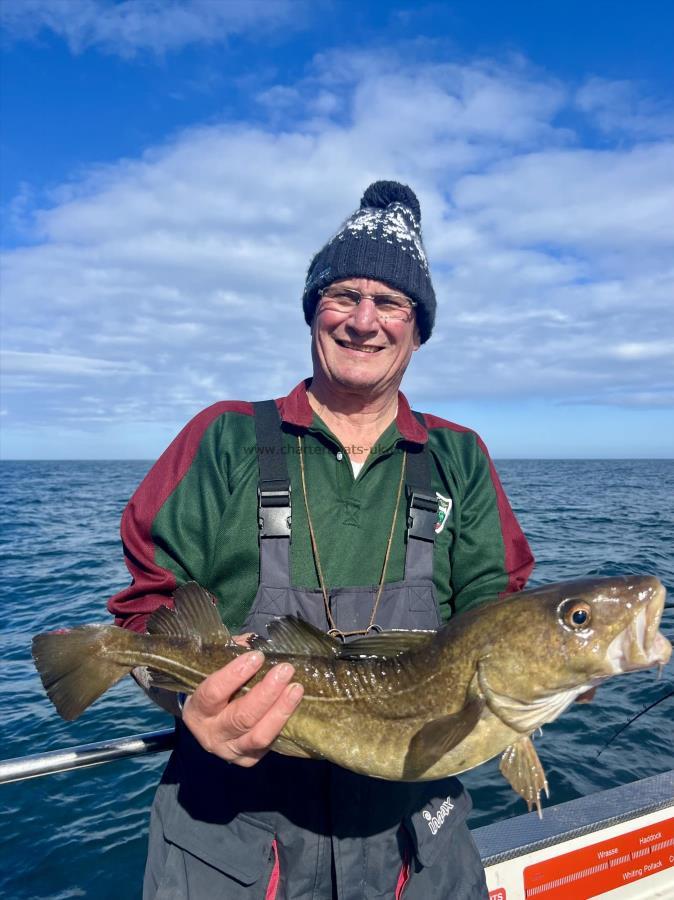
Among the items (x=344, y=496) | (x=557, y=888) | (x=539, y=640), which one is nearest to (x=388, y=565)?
(x=344, y=496)

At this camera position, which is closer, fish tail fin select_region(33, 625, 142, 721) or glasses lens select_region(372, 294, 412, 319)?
fish tail fin select_region(33, 625, 142, 721)

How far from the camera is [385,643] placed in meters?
2.72

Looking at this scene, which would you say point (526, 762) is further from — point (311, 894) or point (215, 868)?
point (215, 868)

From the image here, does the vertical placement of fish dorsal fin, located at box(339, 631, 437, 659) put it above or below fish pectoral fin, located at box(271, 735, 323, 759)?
above

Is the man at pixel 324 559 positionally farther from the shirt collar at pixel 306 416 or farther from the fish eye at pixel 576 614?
the fish eye at pixel 576 614

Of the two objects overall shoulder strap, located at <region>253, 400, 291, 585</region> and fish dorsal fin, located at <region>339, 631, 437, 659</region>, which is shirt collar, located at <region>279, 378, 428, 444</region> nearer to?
overall shoulder strap, located at <region>253, 400, 291, 585</region>

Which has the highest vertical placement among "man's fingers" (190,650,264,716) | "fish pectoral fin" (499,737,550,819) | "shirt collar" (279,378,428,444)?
"shirt collar" (279,378,428,444)

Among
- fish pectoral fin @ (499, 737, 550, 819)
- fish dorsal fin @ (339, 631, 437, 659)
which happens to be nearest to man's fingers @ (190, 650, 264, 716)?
fish dorsal fin @ (339, 631, 437, 659)

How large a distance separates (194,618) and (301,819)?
0.94 metres

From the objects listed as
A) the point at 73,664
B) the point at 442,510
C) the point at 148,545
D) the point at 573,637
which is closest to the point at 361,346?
the point at 442,510

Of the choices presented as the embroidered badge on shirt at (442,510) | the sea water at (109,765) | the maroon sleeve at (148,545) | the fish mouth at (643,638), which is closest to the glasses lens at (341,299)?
the maroon sleeve at (148,545)

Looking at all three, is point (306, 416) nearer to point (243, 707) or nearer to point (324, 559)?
point (324, 559)

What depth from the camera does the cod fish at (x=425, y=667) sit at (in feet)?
8.05

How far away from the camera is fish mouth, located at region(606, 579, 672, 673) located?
2.37 meters
